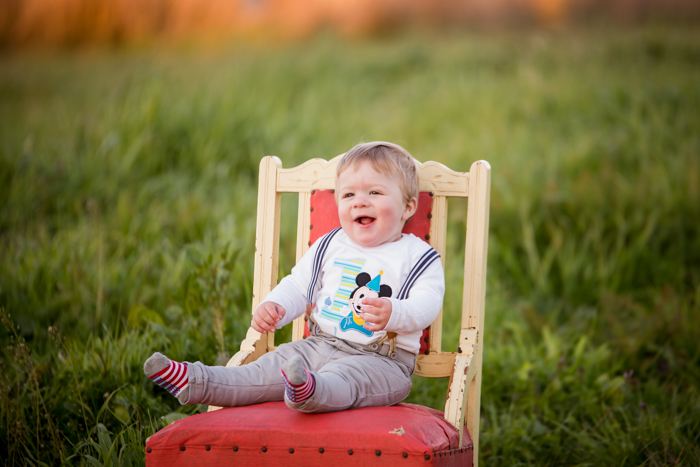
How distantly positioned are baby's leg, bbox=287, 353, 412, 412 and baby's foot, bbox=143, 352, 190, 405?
37 centimetres

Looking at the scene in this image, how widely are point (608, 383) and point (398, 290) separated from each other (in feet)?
5.52

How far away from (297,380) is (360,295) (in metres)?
0.56

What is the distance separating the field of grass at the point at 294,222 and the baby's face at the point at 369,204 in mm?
970

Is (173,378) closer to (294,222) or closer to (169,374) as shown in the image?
(169,374)

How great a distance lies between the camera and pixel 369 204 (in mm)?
2283

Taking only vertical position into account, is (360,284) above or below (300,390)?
above

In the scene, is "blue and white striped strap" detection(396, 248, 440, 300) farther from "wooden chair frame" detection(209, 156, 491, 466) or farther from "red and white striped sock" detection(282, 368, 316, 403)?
"red and white striped sock" detection(282, 368, 316, 403)

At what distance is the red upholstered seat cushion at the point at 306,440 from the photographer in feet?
5.88

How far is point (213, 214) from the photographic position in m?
4.68

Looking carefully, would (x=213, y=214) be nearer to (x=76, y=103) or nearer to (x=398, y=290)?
(x=398, y=290)

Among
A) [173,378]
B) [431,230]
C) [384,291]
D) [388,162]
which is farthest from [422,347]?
[173,378]

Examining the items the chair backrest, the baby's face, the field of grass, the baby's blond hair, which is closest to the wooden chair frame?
the chair backrest

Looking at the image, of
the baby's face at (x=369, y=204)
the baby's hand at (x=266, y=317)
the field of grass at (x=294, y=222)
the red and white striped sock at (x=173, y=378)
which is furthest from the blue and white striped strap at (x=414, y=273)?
A: the field of grass at (x=294, y=222)

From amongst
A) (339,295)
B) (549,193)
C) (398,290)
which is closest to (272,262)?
(339,295)
